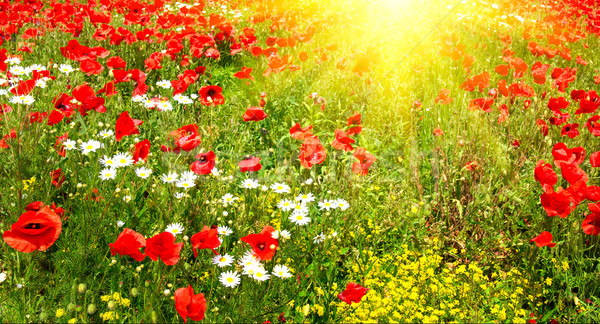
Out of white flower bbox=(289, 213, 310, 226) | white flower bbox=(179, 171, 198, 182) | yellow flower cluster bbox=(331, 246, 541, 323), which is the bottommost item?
yellow flower cluster bbox=(331, 246, 541, 323)

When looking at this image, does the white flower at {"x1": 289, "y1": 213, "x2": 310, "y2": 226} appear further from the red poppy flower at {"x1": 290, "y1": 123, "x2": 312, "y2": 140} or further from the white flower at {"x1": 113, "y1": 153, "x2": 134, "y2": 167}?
the white flower at {"x1": 113, "y1": 153, "x2": 134, "y2": 167}

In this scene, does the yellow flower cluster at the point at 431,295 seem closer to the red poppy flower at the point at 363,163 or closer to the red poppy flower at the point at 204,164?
the red poppy flower at the point at 363,163

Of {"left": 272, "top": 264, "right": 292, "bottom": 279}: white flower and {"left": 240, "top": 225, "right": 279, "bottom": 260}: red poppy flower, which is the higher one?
{"left": 240, "top": 225, "right": 279, "bottom": 260}: red poppy flower

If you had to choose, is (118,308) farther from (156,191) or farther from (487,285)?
(487,285)

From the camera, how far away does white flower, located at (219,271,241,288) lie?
179 centimetres

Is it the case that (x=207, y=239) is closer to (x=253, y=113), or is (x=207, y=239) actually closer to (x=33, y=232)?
(x=33, y=232)

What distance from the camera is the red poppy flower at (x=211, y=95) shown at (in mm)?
3135

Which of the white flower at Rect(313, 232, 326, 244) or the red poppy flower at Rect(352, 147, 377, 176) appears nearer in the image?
the white flower at Rect(313, 232, 326, 244)

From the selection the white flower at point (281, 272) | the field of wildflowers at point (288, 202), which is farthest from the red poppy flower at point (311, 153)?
the white flower at point (281, 272)

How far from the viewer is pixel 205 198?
2.28m

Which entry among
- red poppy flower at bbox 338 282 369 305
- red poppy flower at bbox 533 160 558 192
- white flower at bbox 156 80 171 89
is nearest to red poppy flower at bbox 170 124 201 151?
red poppy flower at bbox 338 282 369 305

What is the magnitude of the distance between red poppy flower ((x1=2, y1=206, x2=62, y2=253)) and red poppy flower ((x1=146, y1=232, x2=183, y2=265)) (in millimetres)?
295

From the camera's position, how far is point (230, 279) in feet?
6.03

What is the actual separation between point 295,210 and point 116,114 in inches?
69.4
